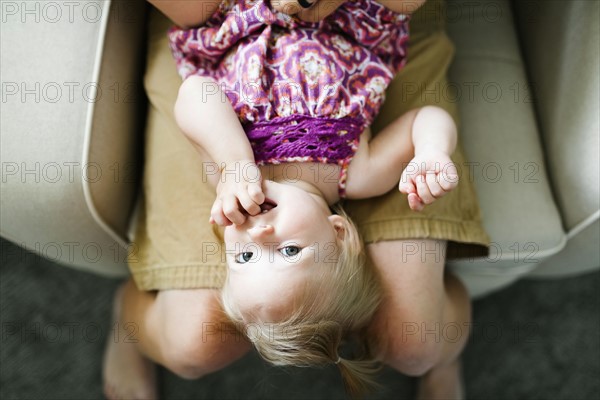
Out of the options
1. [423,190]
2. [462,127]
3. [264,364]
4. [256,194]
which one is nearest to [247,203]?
[256,194]

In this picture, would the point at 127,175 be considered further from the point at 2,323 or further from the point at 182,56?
the point at 2,323

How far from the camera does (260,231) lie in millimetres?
742

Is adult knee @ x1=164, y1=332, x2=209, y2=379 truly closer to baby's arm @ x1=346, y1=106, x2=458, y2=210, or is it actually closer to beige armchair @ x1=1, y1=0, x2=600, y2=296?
beige armchair @ x1=1, y1=0, x2=600, y2=296

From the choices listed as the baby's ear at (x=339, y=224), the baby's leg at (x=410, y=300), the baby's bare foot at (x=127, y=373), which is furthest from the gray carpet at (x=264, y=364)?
the baby's ear at (x=339, y=224)

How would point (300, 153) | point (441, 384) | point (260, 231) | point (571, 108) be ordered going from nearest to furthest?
1. point (260, 231)
2. point (300, 153)
3. point (571, 108)
4. point (441, 384)

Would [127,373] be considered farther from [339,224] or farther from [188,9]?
[188,9]

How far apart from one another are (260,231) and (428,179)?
244 mm

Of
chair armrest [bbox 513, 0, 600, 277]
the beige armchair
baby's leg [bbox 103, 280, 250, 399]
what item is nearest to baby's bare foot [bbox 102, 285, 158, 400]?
baby's leg [bbox 103, 280, 250, 399]

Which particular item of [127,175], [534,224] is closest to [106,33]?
[127,175]

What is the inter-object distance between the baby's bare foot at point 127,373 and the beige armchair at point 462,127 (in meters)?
0.16

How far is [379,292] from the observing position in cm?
88

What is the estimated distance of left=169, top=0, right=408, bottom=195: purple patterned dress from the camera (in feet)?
2.78

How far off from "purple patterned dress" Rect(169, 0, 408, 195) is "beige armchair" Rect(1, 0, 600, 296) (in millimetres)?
154

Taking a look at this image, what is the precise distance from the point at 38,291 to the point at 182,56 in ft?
2.25
